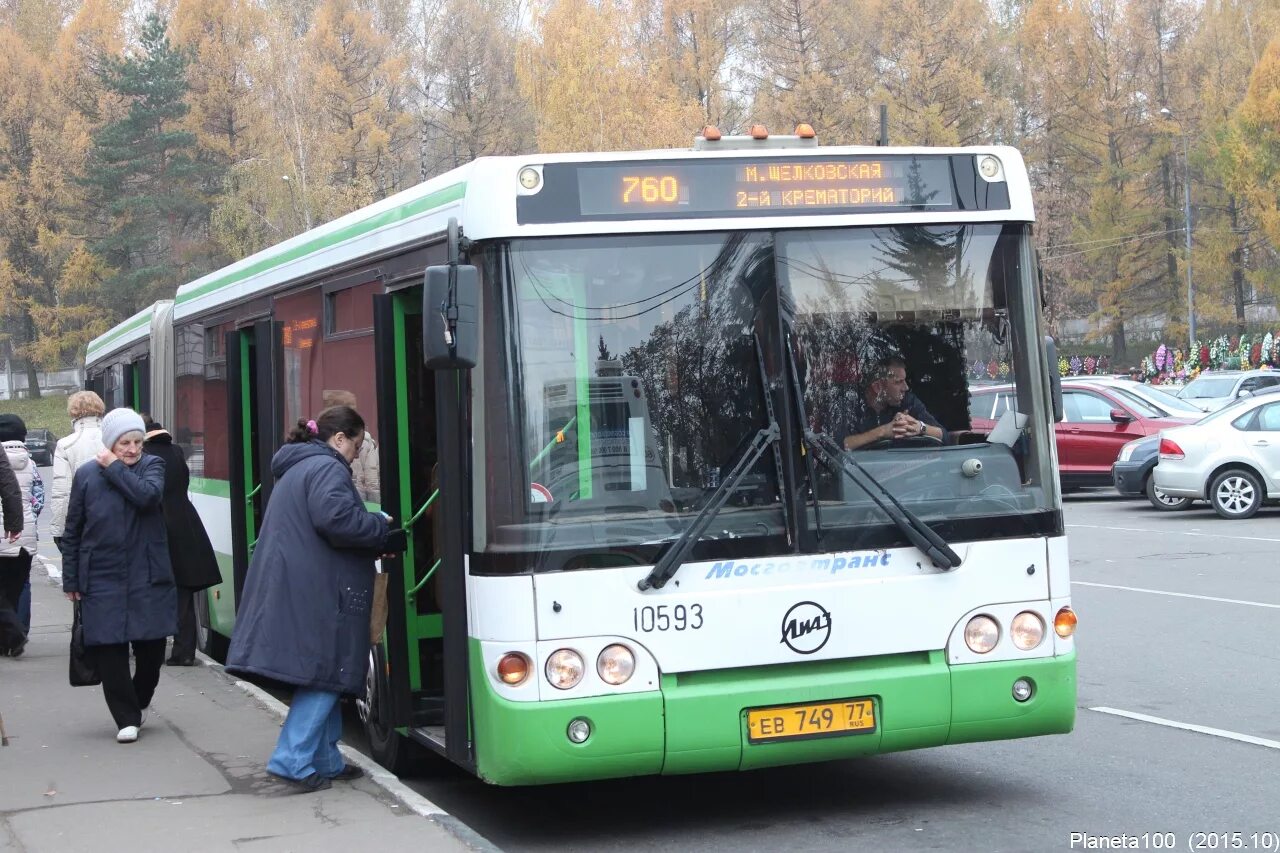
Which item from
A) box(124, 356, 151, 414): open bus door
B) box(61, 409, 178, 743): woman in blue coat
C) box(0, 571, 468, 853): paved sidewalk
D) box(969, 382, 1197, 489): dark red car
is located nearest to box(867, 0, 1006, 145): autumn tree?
box(969, 382, 1197, 489): dark red car

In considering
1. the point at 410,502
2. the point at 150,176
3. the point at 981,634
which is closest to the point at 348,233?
the point at 410,502

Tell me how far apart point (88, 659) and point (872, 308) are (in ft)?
15.0

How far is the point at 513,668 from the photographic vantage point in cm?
608

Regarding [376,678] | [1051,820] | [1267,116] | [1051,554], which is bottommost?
[1051,820]

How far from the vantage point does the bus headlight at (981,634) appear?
6457 millimetres

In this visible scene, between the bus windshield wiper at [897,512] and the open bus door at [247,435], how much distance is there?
4.74 metres

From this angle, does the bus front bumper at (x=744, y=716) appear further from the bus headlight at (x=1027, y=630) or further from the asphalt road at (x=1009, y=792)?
the asphalt road at (x=1009, y=792)

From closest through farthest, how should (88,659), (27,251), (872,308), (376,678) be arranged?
(872,308) → (376,678) → (88,659) → (27,251)

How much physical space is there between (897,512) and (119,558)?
409 centimetres

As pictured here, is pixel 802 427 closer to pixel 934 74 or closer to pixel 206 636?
pixel 206 636

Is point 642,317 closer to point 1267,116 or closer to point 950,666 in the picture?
point 950,666

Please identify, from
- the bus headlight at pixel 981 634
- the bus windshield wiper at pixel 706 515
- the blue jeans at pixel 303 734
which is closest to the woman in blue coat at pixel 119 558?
the blue jeans at pixel 303 734

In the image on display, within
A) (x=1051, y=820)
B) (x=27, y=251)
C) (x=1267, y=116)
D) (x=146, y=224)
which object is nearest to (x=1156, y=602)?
(x=1051, y=820)

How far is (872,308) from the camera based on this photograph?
6.51 meters
